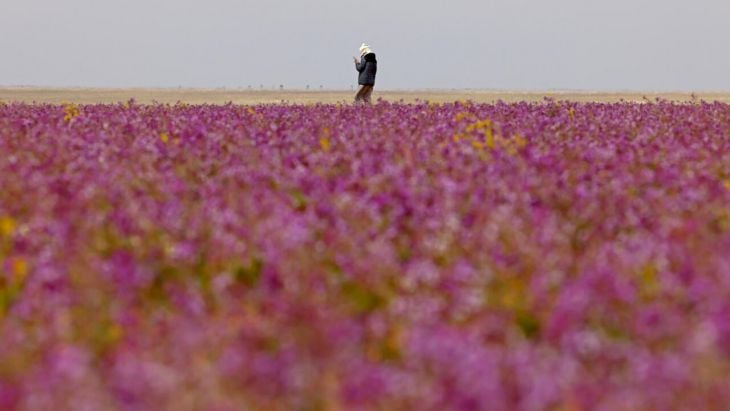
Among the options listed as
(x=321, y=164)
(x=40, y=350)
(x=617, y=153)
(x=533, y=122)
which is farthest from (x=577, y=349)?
(x=533, y=122)

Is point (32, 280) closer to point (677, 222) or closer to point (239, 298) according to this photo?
point (239, 298)

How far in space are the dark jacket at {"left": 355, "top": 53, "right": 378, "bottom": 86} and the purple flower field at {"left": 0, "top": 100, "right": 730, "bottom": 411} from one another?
752 inches

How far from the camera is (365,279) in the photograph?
643cm

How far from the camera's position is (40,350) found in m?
5.25

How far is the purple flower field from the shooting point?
4422 mm

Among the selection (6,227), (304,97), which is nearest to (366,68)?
(6,227)

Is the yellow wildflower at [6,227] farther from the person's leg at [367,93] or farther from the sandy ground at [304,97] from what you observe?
the sandy ground at [304,97]

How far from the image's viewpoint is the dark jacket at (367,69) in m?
31.6

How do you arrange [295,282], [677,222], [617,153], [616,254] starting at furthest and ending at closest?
[617,153] < [677,222] < [616,254] < [295,282]

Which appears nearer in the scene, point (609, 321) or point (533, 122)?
point (609, 321)

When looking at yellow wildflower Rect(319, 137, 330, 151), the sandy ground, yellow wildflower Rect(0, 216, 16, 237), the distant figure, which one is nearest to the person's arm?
the distant figure

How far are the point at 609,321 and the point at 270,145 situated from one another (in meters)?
8.08

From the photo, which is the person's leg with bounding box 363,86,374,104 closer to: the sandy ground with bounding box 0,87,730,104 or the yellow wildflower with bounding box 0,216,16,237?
the sandy ground with bounding box 0,87,730,104

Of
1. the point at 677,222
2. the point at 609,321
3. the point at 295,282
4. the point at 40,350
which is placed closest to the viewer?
the point at 40,350
